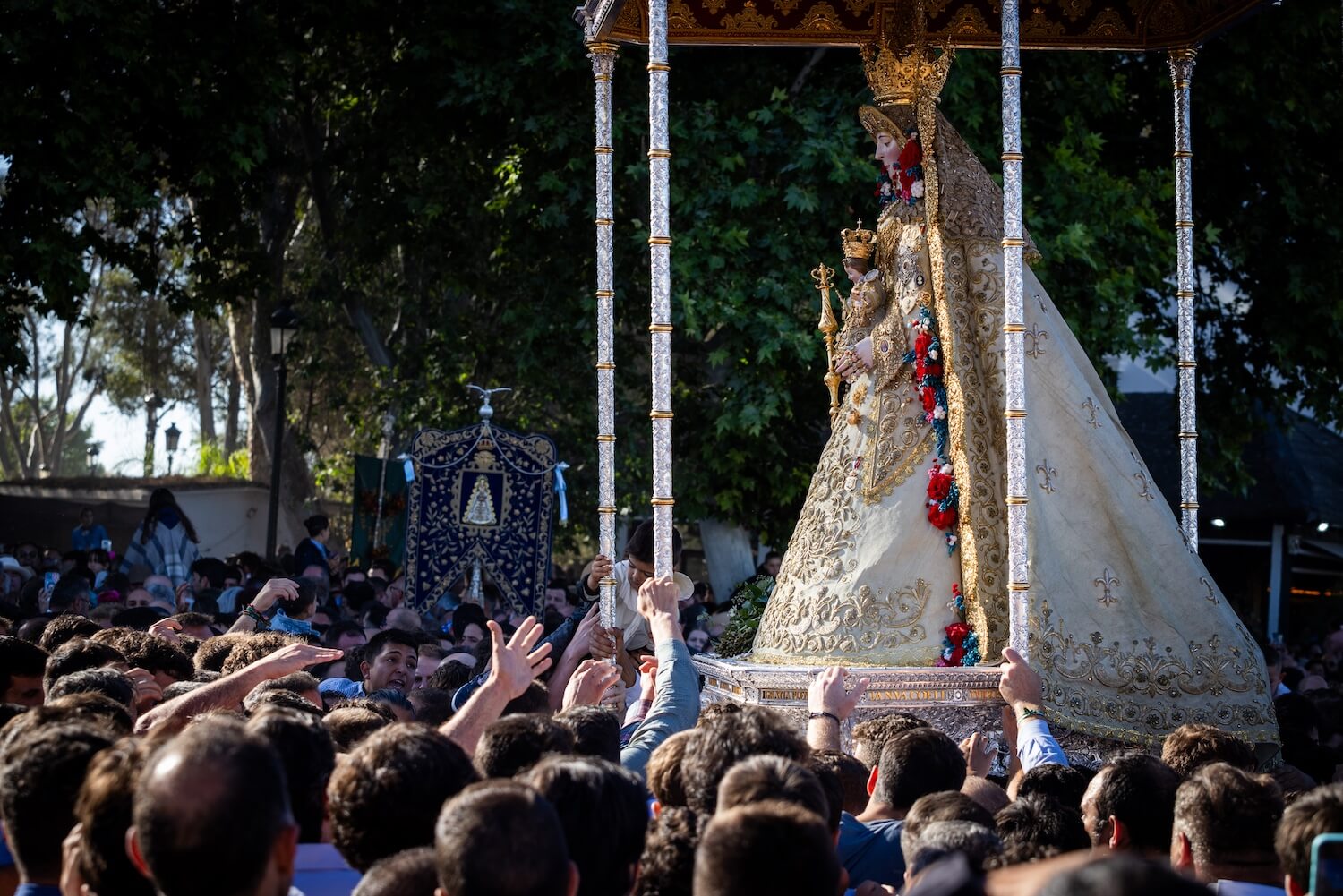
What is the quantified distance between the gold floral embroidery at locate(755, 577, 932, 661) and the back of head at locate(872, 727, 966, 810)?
321 centimetres

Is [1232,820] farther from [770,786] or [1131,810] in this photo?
[770,786]

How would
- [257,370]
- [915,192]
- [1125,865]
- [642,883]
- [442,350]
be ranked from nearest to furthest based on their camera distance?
1. [1125,865]
2. [642,883]
3. [915,192]
4. [442,350]
5. [257,370]

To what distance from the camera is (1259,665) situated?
8125 millimetres

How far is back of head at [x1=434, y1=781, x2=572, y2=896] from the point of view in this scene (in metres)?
2.88

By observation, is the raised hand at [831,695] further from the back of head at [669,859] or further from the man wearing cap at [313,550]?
the man wearing cap at [313,550]

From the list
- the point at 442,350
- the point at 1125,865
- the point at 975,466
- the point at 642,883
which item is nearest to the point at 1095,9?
the point at 975,466

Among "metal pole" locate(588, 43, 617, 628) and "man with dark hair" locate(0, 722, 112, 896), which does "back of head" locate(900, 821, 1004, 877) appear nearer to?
"man with dark hair" locate(0, 722, 112, 896)

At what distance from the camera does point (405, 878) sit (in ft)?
10.1

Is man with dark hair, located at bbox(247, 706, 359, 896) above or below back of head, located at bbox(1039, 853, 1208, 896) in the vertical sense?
below

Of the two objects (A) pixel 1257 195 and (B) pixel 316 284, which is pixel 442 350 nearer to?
(B) pixel 316 284

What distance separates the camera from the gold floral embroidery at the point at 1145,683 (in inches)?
305

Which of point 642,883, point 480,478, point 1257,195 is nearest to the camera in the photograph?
point 642,883

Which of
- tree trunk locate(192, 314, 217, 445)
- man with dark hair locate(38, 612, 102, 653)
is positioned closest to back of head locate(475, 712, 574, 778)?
man with dark hair locate(38, 612, 102, 653)

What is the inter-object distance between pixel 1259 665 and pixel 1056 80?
8703mm
